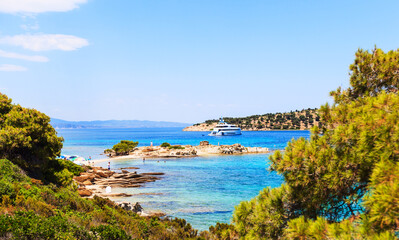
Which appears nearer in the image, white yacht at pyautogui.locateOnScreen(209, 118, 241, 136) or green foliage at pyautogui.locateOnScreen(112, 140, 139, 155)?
green foliage at pyautogui.locateOnScreen(112, 140, 139, 155)

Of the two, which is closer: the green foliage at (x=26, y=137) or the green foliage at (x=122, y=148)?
the green foliage at (x=26, y=137)

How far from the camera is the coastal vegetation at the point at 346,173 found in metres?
3.90

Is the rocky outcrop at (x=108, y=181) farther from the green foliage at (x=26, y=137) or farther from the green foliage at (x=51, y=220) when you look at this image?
the green foliage at (x=51, y=220)

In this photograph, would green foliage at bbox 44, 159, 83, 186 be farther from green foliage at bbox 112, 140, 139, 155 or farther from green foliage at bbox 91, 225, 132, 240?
green foliage at bbox 112, 140, 139, 155

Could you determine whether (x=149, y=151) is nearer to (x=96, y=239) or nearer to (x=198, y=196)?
(x=198, y=196)

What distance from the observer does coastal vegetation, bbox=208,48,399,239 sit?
3896mm

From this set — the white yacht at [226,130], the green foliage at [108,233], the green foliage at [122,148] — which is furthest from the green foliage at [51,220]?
the white yacht at [226,130]

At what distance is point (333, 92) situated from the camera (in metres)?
7.12

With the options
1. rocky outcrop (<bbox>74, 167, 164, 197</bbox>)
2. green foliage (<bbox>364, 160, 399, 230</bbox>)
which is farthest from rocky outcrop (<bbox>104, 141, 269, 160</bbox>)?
green foliage (<bbox>364, 160, 399, 230</bbox>)

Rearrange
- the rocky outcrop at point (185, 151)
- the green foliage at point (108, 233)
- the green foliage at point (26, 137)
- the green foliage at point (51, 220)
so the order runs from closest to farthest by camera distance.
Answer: the green foliage at point (51, 220) → the green foliage at point (108, 233) → the green foliage at point (26, 137) → the rocky outcrop at point (185, 151)

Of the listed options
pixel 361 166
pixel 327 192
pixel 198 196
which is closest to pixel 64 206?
pixel 327 192

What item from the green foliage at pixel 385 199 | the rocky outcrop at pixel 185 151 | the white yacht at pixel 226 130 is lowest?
the rocky outcrop at pixel 185 151

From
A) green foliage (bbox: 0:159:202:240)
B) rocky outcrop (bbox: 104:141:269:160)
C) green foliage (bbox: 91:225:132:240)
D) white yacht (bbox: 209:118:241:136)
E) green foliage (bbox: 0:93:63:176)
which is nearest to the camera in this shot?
green foliage (bbox: 0:159:202:240)

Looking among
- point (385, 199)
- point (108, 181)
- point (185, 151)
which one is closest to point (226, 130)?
point (185, 151)
